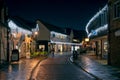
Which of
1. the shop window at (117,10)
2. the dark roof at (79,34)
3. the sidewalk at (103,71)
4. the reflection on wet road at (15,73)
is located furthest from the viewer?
the dark roof at (79,34)

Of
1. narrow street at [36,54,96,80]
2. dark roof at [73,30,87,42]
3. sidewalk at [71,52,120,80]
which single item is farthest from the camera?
dark roof at [73,30,87,42]

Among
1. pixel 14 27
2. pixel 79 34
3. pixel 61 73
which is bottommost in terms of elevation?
pixel 61 73

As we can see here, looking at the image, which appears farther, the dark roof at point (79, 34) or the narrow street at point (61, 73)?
the dark roof at point (79, 34)

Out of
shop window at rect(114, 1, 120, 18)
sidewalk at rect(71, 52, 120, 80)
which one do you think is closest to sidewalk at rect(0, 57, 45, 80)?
sidewalk at rect(71, 52, 120, 80)

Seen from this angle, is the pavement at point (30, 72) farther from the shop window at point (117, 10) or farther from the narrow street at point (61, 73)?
the shop window at point (117, 10)

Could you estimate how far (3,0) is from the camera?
41.3 metres

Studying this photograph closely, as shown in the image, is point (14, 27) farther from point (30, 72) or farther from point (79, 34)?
point (79, 34)

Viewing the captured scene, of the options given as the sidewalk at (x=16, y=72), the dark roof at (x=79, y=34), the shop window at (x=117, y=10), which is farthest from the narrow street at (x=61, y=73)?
the dark roof at (x=79, y=34)

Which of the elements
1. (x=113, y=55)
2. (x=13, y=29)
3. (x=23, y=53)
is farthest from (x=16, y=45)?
(x=113, y=55)

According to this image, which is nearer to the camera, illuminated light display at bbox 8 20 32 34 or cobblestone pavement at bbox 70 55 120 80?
cobblestone pavement at bbox 70 55 120 80

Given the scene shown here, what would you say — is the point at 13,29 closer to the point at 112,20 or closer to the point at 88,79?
the point at 112,20

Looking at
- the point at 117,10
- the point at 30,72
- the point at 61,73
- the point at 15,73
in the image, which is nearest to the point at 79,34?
the point at 117,10

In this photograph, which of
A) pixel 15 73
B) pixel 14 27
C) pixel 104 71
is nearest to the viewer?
pixel 15 73

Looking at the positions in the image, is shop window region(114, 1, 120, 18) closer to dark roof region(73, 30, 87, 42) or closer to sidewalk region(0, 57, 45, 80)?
sidewalk region(0, 57, 45, 80)
